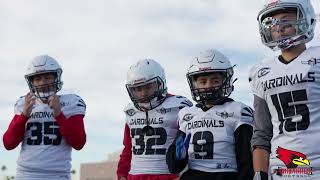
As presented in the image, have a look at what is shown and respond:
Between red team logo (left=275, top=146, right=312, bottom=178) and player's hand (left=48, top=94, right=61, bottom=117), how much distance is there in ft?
10.2

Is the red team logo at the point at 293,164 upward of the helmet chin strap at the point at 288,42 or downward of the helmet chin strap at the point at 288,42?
downward

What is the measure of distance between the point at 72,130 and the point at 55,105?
1.15ft

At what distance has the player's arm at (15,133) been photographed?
20.9 feet

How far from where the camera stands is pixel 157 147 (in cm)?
596

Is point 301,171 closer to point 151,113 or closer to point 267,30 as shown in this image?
point 267,30

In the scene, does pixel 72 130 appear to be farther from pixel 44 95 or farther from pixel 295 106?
pixel 295 106

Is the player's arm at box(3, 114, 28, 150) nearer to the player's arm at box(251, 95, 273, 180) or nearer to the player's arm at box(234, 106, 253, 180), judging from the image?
the player's arm at box(234, 106, 253, 180)

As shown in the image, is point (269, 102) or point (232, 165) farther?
point (232, 165)

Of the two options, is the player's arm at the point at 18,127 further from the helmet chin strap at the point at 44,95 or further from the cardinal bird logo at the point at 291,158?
the cardinal bird logo at the point at 291,158

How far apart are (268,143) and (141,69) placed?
252 centimetres

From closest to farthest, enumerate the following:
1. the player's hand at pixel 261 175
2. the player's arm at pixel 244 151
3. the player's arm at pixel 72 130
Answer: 1. the player's hand at pixel 261 175
2. the player's arm at pixel 244 151
3. the player's arm at pixel 72 130

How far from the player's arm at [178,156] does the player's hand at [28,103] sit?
1.97m

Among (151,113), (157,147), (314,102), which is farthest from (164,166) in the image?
(314,102)

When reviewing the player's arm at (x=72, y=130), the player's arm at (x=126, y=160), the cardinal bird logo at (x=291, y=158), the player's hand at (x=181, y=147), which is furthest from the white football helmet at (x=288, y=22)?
the player's arm at (x=72, y=130)
